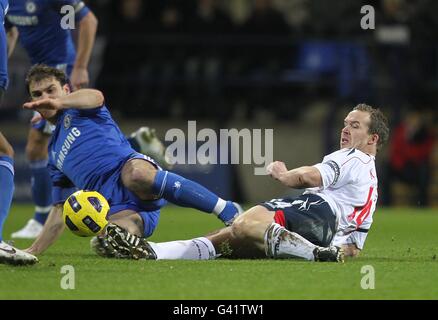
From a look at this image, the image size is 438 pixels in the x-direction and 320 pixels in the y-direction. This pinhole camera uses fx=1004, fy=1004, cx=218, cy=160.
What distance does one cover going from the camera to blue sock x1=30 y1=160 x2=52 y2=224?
30.3 feet

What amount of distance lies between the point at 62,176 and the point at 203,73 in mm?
7848

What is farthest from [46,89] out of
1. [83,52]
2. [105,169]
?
[83,52]

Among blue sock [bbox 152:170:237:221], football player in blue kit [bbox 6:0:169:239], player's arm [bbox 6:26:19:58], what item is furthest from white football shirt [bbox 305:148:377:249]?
player's arm [bbox 6:26:19:58]

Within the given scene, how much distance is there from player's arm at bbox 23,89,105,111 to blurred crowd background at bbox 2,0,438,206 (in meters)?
7.76

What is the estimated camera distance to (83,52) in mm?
8852

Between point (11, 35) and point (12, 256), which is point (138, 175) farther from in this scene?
point (11, 35)

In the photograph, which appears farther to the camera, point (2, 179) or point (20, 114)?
point (20, 114)

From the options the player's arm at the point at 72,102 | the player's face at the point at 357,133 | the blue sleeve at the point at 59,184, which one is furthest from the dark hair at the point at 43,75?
the player's face at the point at 357,133

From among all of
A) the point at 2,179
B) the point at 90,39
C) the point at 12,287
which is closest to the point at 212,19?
the point at 90,39

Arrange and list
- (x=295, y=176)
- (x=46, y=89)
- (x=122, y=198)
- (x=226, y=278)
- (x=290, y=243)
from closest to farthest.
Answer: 1. (x=226, y=278)
2. (x=295, y=176)
3. (x=290, y=243)
4. (x=122, y=198)
5. (x=46, y=89)

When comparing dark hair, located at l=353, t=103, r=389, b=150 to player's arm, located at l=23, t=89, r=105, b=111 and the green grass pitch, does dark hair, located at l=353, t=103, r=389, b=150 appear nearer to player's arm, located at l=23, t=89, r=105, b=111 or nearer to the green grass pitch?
the green grass pitch

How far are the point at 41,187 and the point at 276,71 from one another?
668 centimetres
